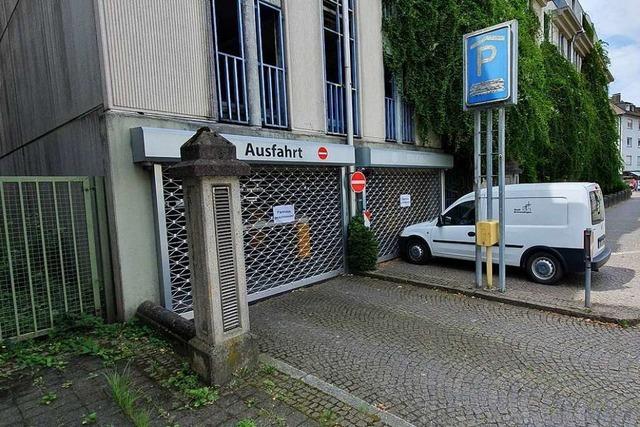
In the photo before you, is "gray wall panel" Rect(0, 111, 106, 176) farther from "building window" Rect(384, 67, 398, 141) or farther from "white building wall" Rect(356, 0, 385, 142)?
"building window" Rect(384, 67, 398, 141)

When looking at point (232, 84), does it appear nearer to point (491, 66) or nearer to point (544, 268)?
point (491, 66)

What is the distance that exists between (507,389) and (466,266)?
5.50 metres

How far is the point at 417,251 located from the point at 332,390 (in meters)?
6.16

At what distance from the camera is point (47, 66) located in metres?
6.57

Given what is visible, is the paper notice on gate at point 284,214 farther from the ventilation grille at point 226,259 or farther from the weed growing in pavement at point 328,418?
the weed growing in pavement at point 328,418

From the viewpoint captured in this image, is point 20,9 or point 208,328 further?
point 20,9

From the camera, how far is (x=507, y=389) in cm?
365

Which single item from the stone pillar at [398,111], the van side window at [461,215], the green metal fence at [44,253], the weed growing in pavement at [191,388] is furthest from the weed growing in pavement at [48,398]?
the stone pillar at [398,111]

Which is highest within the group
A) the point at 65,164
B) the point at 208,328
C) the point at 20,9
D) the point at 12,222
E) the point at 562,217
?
the point at 20,9

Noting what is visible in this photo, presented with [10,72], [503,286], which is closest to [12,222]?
[10,72]

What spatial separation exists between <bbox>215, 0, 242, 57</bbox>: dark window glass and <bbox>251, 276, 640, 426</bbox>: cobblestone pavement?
17.0 ft

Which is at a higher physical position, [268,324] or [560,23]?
[560,23]

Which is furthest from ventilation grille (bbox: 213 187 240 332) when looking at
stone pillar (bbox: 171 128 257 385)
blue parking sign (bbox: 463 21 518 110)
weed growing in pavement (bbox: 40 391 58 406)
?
blue parking sign (bbox: 463 21 518 110)

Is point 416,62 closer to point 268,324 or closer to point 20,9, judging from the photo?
point 268,324
